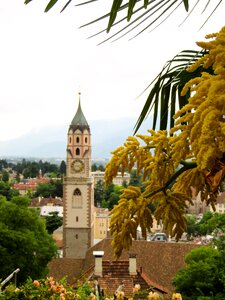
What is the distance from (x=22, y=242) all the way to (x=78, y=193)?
20.9 m

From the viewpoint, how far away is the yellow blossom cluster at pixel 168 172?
61.6 inches

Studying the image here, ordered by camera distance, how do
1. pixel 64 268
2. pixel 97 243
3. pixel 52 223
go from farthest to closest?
pixel 52 223, pixel 97 243, pixel 64 268

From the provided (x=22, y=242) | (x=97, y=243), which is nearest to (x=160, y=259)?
(x=22, y=242)

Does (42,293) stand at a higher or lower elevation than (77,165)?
lower

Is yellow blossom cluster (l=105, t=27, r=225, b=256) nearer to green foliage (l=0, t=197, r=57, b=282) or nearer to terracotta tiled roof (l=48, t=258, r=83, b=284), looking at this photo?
green foliage (l=0, t=197, r=57, b=282)

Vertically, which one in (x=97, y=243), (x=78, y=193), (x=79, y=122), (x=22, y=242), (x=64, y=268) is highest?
(x=79, y=122)

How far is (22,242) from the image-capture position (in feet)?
91.1

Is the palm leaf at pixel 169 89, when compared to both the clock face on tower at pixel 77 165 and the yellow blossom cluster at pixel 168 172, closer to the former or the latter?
the yellow blossom cluster at pixel 168 172

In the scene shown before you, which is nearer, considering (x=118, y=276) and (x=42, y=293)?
(x=42, y=293)

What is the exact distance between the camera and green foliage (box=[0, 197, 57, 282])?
27.0 m

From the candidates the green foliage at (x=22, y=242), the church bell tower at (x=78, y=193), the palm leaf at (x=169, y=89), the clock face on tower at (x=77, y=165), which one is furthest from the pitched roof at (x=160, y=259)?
the palm leaf at (x=169, y=89)

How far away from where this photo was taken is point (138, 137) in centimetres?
194

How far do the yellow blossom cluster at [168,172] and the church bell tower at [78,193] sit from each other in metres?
45.1

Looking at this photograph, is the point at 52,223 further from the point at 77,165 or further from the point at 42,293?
the point at 42,293
